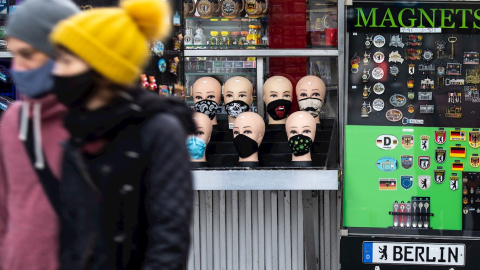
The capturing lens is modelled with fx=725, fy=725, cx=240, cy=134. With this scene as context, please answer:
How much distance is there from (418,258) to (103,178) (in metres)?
3.08

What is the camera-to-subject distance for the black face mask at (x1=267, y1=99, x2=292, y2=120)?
15.0ft

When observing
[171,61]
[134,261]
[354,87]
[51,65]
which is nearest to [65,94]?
[51,65]

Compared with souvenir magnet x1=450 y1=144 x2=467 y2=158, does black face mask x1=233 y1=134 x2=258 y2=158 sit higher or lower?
higher

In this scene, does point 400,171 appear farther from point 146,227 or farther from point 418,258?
point 146,227

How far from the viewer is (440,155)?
4449 millimetres

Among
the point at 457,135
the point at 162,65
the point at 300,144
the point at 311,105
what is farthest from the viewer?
the point at 311,105

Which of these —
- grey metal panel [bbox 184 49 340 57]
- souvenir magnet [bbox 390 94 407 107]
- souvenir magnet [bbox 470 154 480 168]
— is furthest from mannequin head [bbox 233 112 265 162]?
souvenir magnet [bbox 470 154 480 168]

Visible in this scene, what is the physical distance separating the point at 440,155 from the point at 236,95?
1315 millimetres

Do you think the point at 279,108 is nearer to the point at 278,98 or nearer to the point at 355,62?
the point at 278,98

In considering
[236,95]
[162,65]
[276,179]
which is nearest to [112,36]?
[162,65]

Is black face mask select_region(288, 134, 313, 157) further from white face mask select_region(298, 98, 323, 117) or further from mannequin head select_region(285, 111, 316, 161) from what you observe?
white face mask select_region(298, 98, 323, 117)

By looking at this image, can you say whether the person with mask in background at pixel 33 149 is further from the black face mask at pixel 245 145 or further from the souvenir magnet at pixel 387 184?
the souvenir magnet at pixel 387 184

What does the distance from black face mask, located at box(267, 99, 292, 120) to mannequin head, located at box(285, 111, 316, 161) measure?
→ 0.76 ft

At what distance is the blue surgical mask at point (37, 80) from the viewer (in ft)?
5.90
